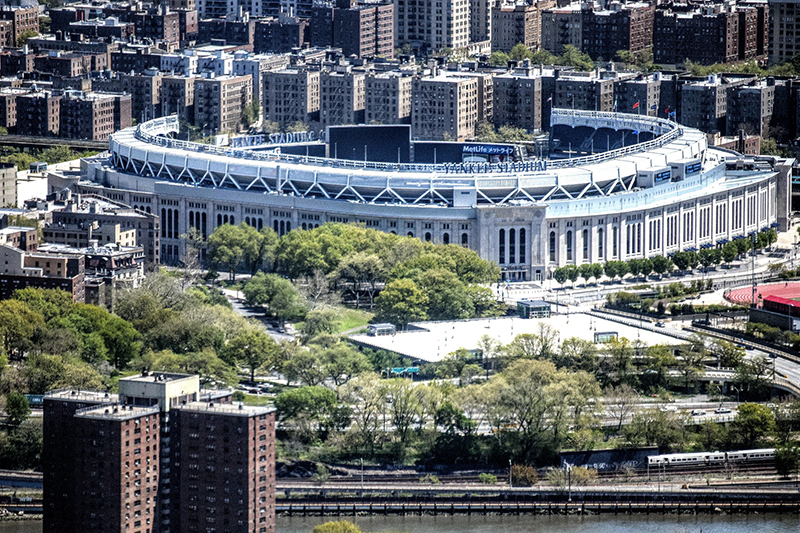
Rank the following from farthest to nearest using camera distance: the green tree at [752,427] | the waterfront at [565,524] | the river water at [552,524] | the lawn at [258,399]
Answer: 1. the lawn at [258,399]
2. the green tree at [752,427]
3. the waterfront at [565,524]
4. the river water at [552,524]

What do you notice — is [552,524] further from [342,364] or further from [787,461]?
[342,364]

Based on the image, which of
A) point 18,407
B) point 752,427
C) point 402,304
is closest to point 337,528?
point 18,407

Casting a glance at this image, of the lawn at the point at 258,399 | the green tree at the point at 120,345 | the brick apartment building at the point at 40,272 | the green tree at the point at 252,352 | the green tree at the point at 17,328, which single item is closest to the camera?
the lawn at the point at 258,399

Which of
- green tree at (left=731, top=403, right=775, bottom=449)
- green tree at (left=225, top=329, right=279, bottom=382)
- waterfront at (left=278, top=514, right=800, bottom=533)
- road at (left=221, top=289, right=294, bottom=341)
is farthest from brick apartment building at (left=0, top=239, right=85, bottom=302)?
green tree at (left=731, top=403, right=775, bottom=449)

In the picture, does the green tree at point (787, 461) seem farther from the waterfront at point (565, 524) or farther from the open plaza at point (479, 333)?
the open plaza at point (479, 333)

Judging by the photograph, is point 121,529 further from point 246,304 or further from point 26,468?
point 246,304

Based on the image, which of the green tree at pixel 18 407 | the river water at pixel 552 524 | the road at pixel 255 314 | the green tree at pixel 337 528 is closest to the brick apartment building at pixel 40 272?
the road at pixel 255 314
